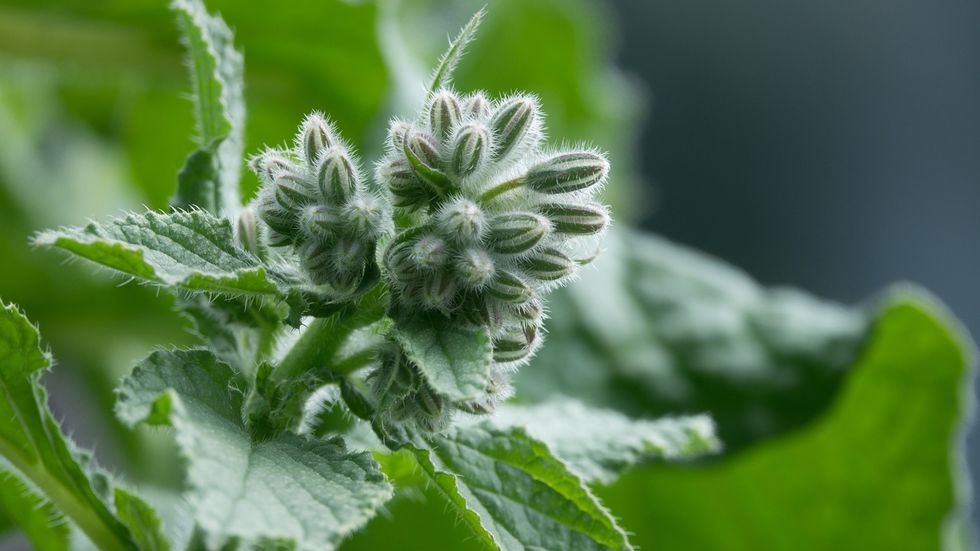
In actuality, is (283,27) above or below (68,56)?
above

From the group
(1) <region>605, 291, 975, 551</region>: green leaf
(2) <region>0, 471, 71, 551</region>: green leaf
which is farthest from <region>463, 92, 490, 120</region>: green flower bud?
(1) <region>605, 291, 975, 551</region>: green leaf

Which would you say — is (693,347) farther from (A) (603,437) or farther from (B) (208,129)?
(B) (208,129)

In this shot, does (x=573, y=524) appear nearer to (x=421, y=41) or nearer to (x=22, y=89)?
(x=22, y=89)

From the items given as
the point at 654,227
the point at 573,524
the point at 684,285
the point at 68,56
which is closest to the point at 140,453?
the point at 68,56

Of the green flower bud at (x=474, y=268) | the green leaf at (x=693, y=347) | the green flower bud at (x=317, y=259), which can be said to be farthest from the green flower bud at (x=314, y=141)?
the green leaf at (x=693, y=347)

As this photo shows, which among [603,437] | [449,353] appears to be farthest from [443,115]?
[603,437]

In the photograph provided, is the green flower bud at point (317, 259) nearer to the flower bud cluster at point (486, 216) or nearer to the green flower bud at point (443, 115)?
the flower bud cluster at point (486, 216)
